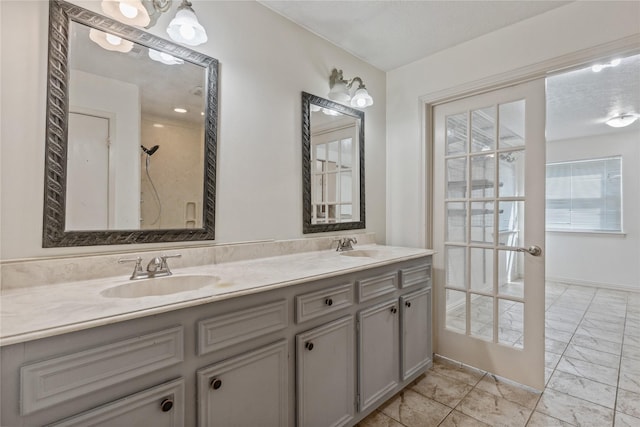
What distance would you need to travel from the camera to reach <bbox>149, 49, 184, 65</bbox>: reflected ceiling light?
142 cm

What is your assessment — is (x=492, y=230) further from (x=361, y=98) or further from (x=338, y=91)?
(x=338, y=91)

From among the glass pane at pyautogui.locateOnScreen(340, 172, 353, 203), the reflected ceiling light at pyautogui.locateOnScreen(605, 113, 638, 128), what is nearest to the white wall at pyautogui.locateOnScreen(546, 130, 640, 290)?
the reflected ceiling light at pyautogui.locateOnScreen(605, 113, 638, 128)

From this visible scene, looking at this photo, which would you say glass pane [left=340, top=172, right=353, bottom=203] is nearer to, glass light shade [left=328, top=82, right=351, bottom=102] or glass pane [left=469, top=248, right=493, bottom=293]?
glass light shade [left=328, top=82, right=351, bottom=102]

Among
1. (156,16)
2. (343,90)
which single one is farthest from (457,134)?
(156,16)

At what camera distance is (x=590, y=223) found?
471 centimetres

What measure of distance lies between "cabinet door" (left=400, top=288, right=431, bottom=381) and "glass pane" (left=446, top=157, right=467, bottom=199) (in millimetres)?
806

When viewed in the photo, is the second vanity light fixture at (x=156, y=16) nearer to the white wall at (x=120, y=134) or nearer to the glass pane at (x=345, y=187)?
the white wall at (x=120, y=134)

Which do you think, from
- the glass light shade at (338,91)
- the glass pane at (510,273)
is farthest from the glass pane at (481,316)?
the glass light shade at (338,91)

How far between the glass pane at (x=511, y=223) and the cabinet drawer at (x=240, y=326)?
67.8 inches

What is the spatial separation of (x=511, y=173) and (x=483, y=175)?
0.18 metres

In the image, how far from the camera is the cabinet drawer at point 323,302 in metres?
1.30

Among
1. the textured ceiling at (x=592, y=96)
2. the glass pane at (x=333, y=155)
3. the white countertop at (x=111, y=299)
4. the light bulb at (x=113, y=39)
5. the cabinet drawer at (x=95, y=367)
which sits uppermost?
the textured ceiling at (x=592, y=96)

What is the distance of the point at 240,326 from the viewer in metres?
1.09

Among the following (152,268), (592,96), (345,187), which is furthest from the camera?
(592,96)
